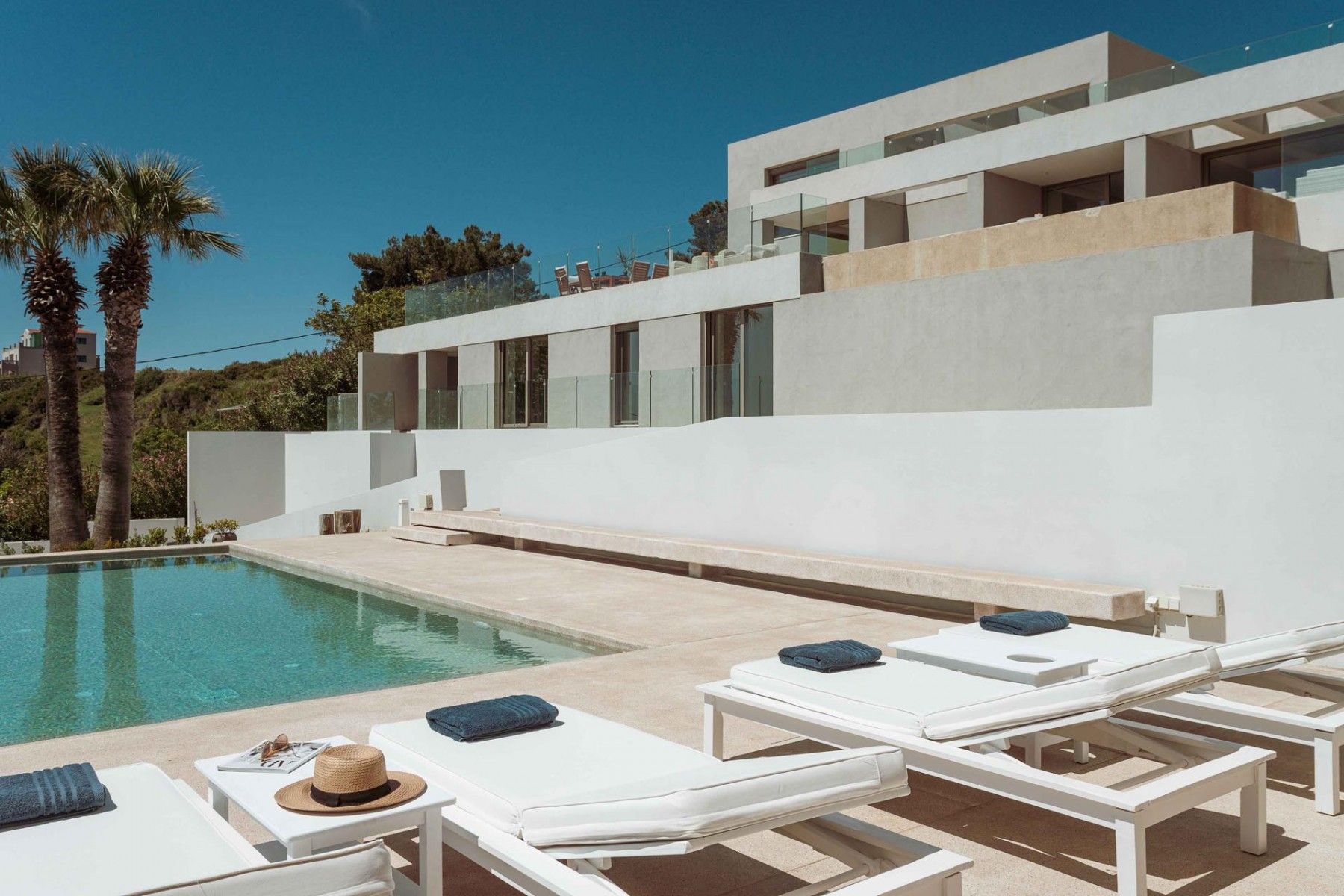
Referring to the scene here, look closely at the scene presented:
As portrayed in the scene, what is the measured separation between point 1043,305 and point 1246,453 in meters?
4.78

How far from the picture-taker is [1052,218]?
1275 cm

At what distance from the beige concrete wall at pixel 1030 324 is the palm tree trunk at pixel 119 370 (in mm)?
13832

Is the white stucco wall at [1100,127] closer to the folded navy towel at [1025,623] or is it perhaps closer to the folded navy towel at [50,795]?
the folded navy towel at [1025,623]

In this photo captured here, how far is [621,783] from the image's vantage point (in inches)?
128

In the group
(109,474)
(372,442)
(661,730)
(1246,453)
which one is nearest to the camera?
(661,730)

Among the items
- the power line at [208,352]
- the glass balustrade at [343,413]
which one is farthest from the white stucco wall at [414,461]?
the power line at [208,352]

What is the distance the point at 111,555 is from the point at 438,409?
885 cm

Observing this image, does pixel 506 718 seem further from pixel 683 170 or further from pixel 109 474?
pixel 683 170

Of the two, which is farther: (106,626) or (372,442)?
(372,442)

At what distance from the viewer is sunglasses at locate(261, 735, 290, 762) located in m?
3.54

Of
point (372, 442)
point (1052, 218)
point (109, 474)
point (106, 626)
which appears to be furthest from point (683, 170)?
point (106, 626)

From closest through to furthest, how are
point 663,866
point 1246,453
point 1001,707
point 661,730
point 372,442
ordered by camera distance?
point 663,866
point 1001,707
point 661,730
point 1246,453
point 372,442

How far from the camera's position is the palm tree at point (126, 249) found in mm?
19844

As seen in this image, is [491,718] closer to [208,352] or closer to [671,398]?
[671,398]
